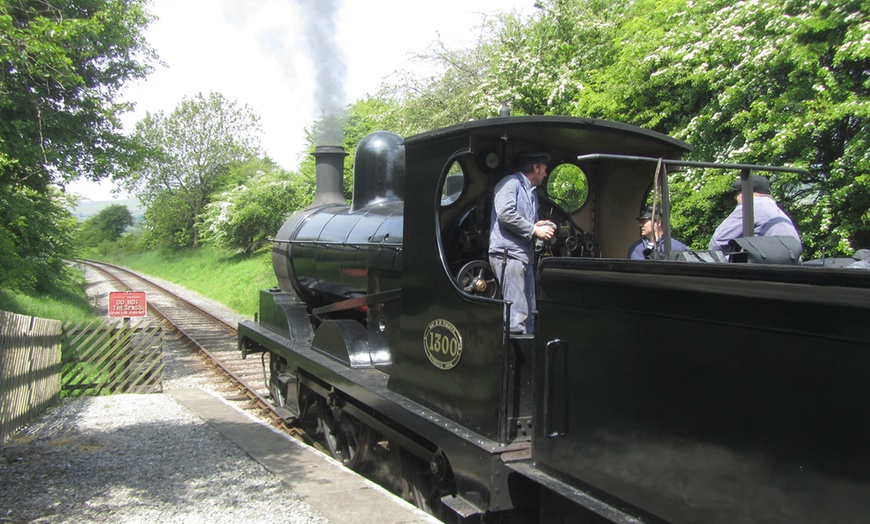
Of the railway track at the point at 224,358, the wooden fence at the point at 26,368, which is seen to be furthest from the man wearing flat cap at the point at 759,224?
the wooden fence at the point at 26,368

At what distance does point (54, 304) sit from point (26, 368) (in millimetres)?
10771

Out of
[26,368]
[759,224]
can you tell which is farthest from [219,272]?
[759,224]

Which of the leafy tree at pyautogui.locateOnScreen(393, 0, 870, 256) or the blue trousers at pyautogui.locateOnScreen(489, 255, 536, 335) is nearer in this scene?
the blue trousers at pyautogui.locateOnScreen(489, 255, 536, 335)

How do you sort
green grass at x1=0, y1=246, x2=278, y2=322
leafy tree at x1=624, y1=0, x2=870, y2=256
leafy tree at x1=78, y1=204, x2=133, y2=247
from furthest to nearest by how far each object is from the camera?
1. leafy tree at x1=78, y1=204, x2=133, y2=247
2. green grass at x1=0, y1=246, x2=278, y2=322
3. leafy tree at x1=624, y1=0, x2=870, y2=256

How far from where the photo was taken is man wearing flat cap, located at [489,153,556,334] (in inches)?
139

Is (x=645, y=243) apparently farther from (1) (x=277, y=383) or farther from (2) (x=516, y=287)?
(1) (x=277, y=383)

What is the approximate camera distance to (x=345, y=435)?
18.4 feet

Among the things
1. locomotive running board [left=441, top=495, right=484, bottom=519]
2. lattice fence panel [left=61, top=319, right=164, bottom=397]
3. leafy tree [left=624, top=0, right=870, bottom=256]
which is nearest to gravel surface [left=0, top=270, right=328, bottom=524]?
locomotive running board [left=441, top=495, right=484, bottom=519]

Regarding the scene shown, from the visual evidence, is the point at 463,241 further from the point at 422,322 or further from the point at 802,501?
the point at 802,501

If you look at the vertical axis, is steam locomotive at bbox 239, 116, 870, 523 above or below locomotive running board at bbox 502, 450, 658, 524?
above

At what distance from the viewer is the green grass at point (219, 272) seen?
21.5m

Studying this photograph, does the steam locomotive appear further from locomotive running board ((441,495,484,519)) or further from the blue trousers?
the blue trousers

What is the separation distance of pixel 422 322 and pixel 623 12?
1203 centimetres

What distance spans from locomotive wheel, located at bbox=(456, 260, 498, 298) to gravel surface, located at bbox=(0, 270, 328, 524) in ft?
5.44
